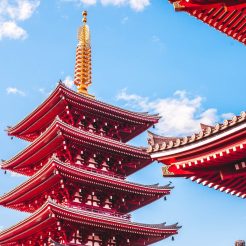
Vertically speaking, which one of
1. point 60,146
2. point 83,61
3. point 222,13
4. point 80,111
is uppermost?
point 83,61

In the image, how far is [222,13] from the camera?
13.8 meters

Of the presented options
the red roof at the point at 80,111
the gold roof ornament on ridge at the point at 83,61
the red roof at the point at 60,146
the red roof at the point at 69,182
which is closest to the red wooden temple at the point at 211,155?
the red roof at the point at 69,182

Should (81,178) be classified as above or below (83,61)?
below

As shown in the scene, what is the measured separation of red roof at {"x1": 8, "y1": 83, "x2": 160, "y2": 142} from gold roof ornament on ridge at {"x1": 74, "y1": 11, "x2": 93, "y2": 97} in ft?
6.09

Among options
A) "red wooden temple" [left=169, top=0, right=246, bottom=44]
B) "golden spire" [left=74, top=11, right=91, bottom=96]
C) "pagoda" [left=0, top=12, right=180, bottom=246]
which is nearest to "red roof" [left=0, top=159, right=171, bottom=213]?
"pagoda" [left=0, top=12, right=180, bottom=246]

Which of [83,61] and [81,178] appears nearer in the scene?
[81,178]

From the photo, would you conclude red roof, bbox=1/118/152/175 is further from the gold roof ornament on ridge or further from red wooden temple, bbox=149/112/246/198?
red wooden temple, bbox=149/112/246/198

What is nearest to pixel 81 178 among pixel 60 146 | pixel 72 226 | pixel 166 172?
pixel 72 226

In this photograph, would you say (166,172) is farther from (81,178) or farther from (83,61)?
(83,61)

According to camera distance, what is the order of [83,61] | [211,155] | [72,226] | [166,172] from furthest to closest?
[83,61] → [72,226] → [166,172] → [211,155]

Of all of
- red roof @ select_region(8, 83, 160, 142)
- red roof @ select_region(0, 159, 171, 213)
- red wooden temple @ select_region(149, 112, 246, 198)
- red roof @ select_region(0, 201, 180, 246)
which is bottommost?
red wooden temple @ select_region(149, 112, 246, 198)

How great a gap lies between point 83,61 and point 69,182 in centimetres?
1276

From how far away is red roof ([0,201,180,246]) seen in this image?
2945cm

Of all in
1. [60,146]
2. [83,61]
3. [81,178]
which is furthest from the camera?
[83,61]
